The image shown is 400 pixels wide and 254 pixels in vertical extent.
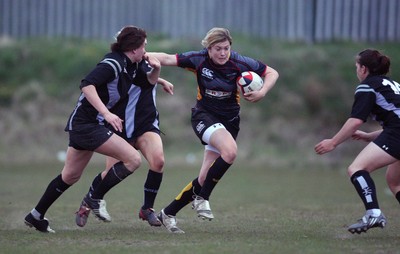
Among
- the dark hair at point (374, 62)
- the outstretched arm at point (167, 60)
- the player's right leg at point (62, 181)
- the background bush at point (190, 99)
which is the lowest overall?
the background bush at point (190, 99)

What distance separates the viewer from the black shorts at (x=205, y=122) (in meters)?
8.17

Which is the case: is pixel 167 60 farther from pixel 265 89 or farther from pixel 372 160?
pixel 372 160

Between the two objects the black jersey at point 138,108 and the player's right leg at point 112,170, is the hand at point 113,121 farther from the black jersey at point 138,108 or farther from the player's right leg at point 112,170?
the black jersey at point 138,108

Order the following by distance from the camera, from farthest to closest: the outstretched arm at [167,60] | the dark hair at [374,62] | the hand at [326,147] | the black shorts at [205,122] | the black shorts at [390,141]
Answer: the outstretched arm at [167,60], the black shorts at [205,122], the dark hair at [374,62], the hand at [326,147], the black shorts at [390,141]

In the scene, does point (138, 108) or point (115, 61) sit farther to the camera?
point (138, 108)

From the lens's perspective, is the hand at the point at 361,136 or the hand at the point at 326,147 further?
the hand at the point at 361,136

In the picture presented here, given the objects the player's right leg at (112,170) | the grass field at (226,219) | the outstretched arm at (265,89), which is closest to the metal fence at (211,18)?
the grass field at (226,219)

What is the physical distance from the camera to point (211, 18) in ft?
68.5

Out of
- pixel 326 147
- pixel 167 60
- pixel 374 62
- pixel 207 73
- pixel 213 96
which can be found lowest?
pixel 326 147

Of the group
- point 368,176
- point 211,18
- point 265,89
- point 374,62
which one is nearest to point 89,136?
point 265,89

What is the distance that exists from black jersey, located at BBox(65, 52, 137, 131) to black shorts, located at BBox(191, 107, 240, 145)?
0.79m

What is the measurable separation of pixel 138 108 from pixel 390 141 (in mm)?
2624

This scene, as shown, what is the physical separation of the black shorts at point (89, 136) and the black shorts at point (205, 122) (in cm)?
95

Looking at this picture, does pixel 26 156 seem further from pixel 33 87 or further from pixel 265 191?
pixel 265 191
